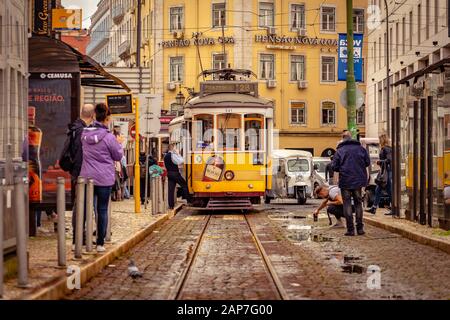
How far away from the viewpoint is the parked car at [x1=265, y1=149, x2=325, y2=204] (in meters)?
40.9

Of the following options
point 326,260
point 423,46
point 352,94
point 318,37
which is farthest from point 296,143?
point 326,260

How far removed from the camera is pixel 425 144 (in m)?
21.2

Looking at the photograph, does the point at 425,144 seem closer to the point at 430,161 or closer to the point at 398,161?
the point at 430,161

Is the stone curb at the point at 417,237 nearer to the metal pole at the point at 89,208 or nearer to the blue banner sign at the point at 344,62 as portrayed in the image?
the metal pole at the point at 89,208

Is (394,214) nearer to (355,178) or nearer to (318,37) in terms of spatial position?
(355,178)

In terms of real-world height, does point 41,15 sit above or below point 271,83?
below

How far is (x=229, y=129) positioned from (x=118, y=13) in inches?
2661

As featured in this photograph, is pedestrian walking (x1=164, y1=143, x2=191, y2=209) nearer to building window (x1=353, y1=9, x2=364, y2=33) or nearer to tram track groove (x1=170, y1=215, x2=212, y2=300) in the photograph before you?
tram track groove (x1=170, y1=215, x2=212, y2=300)

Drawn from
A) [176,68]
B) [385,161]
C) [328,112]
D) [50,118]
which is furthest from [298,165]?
[176,68]

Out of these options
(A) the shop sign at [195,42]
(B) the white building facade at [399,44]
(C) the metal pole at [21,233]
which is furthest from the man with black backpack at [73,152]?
(A) the shop sign at [195,42]
